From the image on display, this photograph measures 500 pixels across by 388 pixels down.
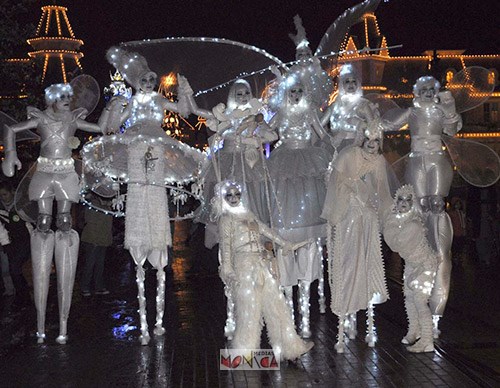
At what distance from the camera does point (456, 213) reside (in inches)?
878

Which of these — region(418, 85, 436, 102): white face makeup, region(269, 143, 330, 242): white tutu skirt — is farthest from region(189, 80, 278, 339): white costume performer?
region(418, 85, 436, 102): white face makeup

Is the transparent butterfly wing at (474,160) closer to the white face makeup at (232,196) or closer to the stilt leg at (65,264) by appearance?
the white face makeup at (232,196)

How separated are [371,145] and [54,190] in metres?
3.66

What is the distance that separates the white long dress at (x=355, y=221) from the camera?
9.77m

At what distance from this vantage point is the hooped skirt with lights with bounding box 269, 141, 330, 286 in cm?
1102

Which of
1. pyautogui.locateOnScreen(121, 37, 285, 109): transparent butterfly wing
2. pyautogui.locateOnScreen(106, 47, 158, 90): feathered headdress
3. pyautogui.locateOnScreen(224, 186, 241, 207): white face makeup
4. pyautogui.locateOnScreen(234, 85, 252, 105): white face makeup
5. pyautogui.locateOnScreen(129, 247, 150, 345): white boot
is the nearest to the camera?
pyautogui.locateOnScreen(224, 186, 241, 207): white face makeup

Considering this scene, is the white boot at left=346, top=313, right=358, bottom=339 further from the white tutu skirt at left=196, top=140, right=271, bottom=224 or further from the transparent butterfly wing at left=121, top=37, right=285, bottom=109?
the transparent butterfly wing at left=121, top=37, right=285, bottom=109

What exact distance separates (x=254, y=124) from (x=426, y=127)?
2.05 meters

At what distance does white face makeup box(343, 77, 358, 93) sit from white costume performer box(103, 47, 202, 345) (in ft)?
6.59

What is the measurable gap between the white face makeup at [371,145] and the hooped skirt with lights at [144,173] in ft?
6.70

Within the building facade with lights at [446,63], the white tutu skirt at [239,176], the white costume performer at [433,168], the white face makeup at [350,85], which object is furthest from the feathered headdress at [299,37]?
the building facade with lights at [446,63]

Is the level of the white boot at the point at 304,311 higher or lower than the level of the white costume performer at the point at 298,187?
lower

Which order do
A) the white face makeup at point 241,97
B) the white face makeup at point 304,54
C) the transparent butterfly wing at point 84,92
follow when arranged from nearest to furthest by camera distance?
the white face makeup at point 241,97, the transparent butterfly wing at point 84,92, the white face makeup at point 304,54

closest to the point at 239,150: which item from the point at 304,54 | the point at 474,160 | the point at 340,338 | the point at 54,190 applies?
the point at 304,54
